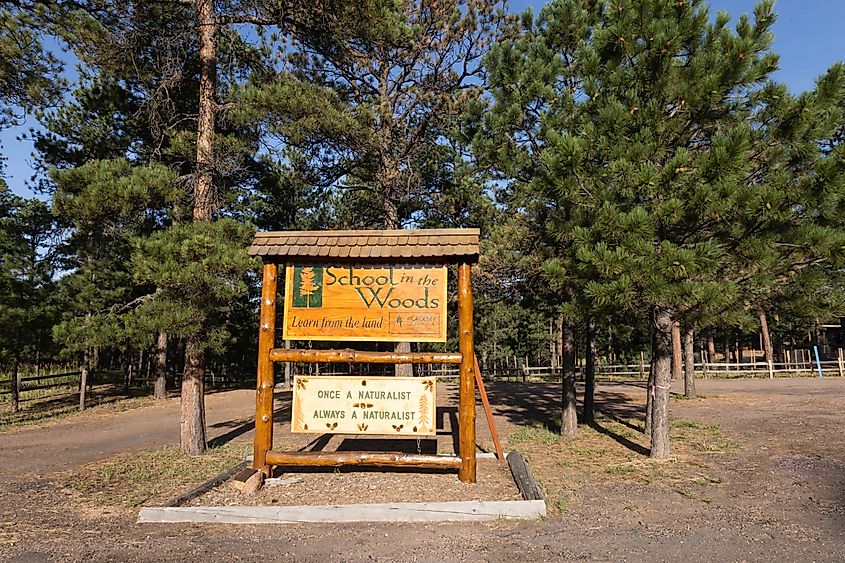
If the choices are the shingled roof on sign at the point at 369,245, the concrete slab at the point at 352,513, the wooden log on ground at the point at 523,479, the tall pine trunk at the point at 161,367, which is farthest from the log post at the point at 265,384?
the tall pine trunk at the point at 161,367

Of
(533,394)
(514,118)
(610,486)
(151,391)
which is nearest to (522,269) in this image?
(514,118)

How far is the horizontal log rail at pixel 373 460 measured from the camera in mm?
6519

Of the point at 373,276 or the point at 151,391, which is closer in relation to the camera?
the point at 373,276

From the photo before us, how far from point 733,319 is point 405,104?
9.14 m

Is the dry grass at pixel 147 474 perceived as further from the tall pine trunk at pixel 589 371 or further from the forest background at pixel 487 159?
the tall pine trunk at pixel 589 371

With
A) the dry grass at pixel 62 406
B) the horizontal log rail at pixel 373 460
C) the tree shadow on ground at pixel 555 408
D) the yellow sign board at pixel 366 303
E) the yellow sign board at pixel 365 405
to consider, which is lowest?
the dry grass at pixel 62 406

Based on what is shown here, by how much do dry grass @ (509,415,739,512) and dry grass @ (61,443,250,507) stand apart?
16.0 feet

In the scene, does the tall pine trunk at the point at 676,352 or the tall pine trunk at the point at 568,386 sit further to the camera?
the tall pine trunk at the point at 676,352

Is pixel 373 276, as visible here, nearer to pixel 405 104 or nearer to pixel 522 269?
pixel 522 269

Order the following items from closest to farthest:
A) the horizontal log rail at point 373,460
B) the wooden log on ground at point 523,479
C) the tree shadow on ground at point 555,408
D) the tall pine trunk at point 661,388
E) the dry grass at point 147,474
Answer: the wooden log on ground at point 523,479 < the horizontal log rail at point 373,460 < the dry grass at point 147,474 < the tall pine trunk at point 661,388 < the tree shadow on ground at point 555,408

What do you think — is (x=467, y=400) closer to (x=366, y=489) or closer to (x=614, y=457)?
(x=366, y=489)

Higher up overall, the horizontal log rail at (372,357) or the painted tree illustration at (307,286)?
the painted tree illustration at (307,286)

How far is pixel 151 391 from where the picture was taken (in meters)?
24.2

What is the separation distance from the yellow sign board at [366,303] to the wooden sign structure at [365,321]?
0.04 ft
